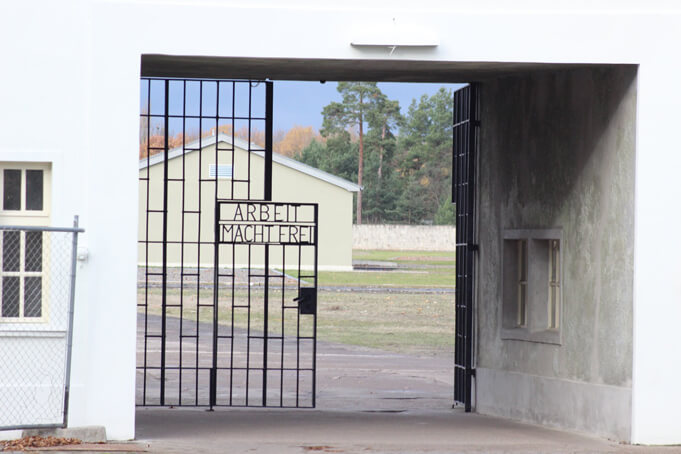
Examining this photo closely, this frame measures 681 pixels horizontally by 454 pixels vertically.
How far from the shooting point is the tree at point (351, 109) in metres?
71.6

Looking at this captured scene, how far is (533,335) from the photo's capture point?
1295 cm

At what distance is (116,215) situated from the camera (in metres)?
10.2

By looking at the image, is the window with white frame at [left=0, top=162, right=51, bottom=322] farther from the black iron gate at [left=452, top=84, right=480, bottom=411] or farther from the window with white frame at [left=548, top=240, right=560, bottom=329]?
the black iron gate at [left=452, top=84, right=480, bottom=411]

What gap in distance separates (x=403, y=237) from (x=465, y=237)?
49521 millimetres

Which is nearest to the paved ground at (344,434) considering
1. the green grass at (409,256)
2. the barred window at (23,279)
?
the barred window at (23,279)

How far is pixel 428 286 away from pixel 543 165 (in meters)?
28.1

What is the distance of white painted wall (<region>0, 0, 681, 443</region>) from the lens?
33.2 ft

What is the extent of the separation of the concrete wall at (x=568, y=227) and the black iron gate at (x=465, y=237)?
15 centimetres

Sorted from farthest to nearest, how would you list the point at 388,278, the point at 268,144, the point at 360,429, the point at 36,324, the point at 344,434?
the point at 388,278
the point at 268,144
the point at 360,429
the point at 344,434
the point at 36,324

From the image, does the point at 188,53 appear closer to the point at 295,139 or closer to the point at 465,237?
the point at 465,237

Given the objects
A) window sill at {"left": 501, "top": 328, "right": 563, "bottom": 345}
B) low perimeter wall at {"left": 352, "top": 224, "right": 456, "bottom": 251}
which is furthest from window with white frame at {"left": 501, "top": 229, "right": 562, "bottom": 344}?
low perimeter wall at {"left": 352, "top": 224, "right": 456, "bottom": 251}

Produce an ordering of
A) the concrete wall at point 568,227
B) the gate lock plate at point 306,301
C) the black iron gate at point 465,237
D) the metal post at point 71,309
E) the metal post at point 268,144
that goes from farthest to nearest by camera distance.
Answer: the black iron gate at point 465,237
the gate lock plate at point 306,301
the metal post at point 268,144
the concrete wall at point 568,227
the metal post at point 71,309

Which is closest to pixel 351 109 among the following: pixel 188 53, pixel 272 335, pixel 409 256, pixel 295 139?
pixel 295 139

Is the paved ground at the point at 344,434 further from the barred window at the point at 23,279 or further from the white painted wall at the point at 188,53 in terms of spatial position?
the barred window at the point at 23,279
